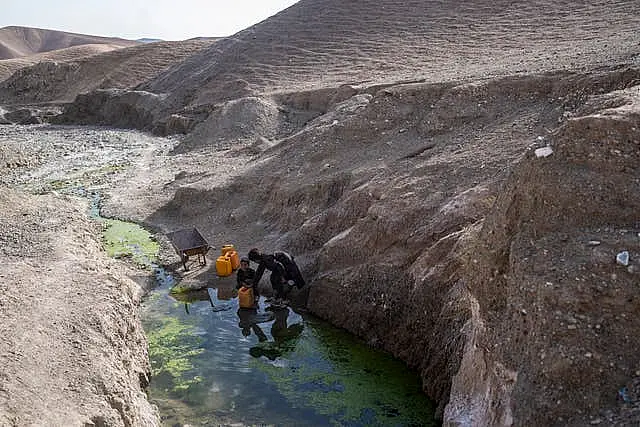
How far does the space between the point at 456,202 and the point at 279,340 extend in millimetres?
4079

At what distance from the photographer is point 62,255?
451 inches

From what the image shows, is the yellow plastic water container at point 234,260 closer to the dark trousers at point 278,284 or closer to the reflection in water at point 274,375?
the reflection in water at point 274,375

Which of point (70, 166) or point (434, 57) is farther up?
point (434, 57)

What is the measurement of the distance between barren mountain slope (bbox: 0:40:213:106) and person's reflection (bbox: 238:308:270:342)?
43175mm

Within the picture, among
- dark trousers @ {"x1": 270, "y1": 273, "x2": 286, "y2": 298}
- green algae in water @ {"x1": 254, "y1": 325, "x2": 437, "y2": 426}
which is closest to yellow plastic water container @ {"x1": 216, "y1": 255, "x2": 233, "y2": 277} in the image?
dark trousers @ {"x1": 270, "y1": 273, "x2": 286, "y2": 298}

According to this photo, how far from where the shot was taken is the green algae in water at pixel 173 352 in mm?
9755

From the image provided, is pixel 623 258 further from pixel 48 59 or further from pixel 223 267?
pixel 48 59

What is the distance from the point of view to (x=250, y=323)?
1198cm

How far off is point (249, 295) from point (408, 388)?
4.19 m

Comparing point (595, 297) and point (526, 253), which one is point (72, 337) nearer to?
point (526, 253)

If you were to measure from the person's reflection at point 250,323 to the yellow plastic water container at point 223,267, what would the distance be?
1.51 m

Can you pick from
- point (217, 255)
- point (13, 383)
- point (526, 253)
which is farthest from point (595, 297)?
point (217, 255)

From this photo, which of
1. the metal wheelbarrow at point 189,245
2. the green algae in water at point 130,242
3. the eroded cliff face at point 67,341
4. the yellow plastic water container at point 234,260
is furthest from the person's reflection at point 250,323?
the green algae in water at point 130,242

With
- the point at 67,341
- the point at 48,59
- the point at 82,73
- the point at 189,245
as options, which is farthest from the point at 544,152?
the point at 48,59
